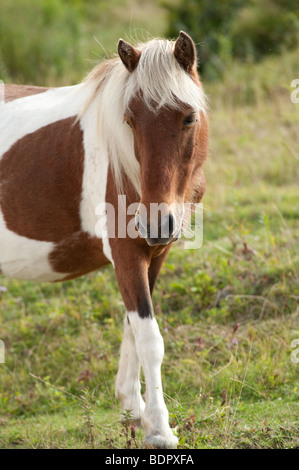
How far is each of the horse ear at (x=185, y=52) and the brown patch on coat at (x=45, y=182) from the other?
749mm

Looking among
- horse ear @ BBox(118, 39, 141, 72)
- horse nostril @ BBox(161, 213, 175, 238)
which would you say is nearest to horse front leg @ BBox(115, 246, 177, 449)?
horse nostril @ BBox(161, 213, 175, 238)

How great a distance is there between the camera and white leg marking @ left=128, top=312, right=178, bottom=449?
9.46 feet

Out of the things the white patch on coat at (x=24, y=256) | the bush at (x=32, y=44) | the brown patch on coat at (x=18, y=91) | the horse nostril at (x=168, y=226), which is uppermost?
the bush at (x=32, y=44)

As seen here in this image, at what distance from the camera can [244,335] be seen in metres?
4.29

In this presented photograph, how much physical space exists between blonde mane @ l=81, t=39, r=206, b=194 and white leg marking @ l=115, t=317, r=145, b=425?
1.04 meters

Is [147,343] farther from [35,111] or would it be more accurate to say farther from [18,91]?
[18,91]

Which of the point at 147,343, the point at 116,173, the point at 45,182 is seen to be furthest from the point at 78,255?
the point at 147,343

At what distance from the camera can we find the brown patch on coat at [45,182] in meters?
3.38

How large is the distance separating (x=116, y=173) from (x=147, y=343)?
855 millimetres

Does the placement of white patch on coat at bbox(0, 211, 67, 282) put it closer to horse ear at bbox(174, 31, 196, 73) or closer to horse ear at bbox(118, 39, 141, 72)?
horse ear at bbox(118, 39, 141, 72)

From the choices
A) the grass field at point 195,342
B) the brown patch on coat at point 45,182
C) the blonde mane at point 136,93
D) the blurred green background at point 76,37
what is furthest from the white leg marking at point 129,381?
the blurred green background at point 76,37

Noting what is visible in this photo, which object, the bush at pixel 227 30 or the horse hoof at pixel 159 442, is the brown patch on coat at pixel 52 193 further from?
the bush at pixel 227 30

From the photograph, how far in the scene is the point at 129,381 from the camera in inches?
139

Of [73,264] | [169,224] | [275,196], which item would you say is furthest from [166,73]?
[275,196]
